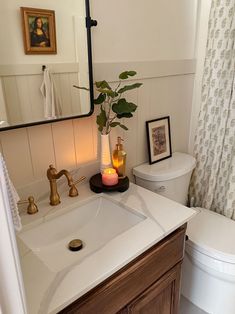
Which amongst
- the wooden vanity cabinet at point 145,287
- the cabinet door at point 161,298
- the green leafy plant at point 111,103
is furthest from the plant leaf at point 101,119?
the cabinet door at point 161,298

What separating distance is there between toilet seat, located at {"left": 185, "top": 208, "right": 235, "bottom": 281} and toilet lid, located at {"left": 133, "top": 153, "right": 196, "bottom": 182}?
0.33 meters

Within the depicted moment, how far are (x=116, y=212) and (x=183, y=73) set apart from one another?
100cm

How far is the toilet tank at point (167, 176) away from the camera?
1413 millimetres

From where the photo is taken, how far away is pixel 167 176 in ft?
4.64

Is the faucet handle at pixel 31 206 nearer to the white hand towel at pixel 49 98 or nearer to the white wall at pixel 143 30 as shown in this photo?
the white hand towel at pixel 49 98

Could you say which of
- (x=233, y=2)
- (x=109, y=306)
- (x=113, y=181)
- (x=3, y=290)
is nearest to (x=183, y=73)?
(x=233, y=2)

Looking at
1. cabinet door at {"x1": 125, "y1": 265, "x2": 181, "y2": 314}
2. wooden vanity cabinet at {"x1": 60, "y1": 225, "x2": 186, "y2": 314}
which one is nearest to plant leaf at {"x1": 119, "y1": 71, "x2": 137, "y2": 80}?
wooden vanity cabinet at {"x1": 60, "y1": 225, "x2": 186, "y2": 314}

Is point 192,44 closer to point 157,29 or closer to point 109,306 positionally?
point 157,29

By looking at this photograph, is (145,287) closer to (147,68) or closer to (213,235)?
(213,235)

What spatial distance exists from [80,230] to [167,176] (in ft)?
1.88

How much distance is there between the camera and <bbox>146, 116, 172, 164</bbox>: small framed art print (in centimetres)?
151

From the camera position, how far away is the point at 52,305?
0.65 metres

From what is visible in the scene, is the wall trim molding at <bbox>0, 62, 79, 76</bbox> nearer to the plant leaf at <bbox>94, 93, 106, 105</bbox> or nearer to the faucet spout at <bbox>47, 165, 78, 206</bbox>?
the plant leaf at <bbox>94, 93, 106, 105</bbox>

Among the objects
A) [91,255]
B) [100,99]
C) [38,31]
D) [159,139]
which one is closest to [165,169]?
[159,139]
